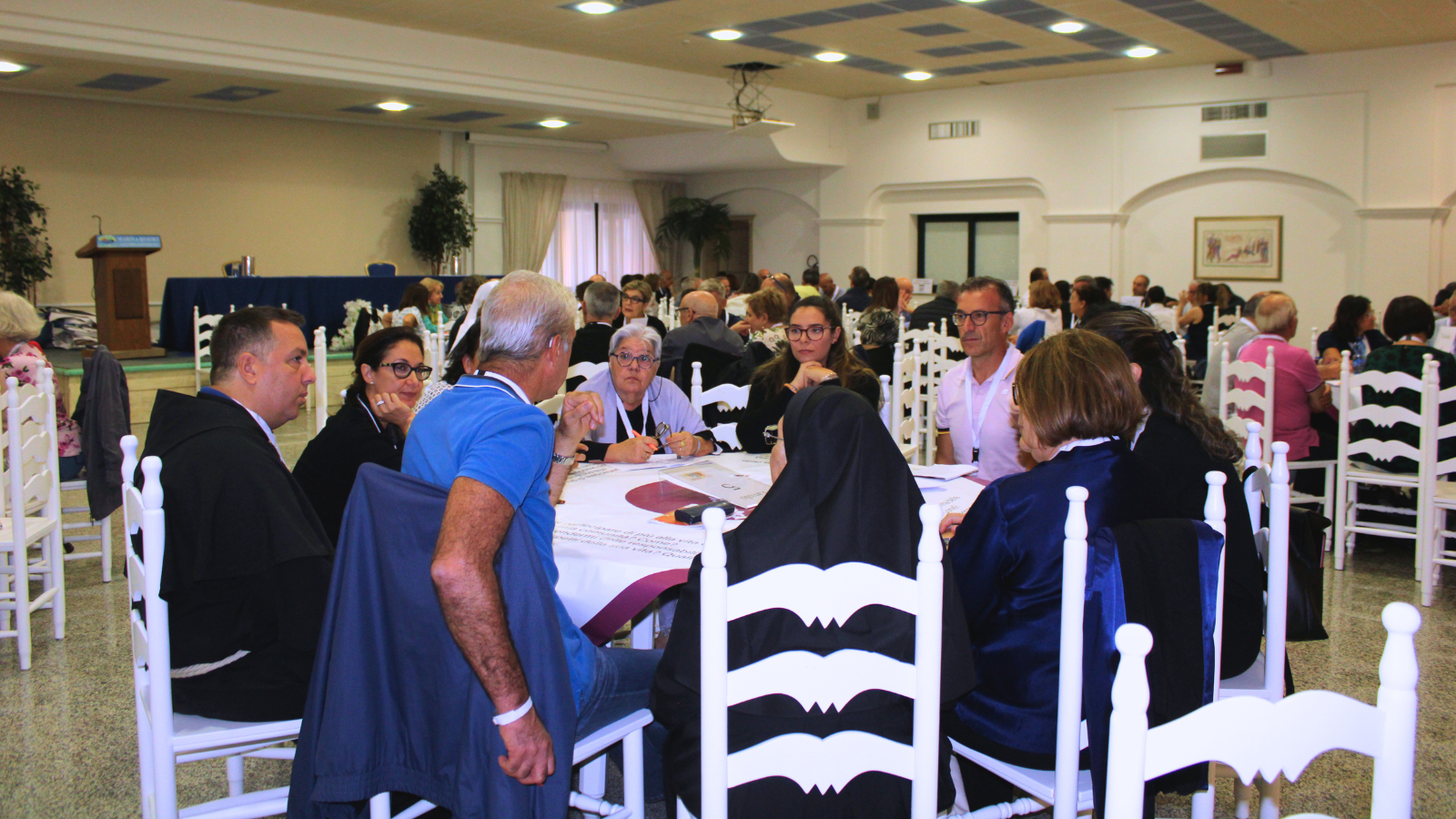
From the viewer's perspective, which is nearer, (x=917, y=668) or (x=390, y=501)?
(x=917, y=668)

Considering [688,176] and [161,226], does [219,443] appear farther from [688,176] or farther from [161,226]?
[688,176]

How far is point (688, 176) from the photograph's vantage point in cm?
1652

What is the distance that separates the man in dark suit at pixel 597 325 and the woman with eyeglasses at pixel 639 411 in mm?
1688

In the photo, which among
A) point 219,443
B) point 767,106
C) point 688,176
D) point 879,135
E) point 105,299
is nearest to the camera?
point 219,443

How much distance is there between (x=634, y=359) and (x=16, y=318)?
9.19ft

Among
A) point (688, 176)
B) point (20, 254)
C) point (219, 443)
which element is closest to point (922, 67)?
point (688, 176)

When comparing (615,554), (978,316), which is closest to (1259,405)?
(978,316)

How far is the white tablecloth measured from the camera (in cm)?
229

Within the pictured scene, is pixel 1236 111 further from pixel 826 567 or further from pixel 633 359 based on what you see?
pixel 826 567

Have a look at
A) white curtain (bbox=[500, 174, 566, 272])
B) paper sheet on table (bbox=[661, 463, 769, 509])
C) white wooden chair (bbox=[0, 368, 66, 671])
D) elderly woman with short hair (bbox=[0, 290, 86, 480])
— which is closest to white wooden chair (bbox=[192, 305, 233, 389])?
elderly woman with short hair (bbox=[0, 290, 86, 480])

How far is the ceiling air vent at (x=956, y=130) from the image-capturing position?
1338 cm

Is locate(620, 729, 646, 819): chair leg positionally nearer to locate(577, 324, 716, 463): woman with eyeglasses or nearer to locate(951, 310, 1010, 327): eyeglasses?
locate(577, 324, 716, 463): woman with eyeglasses

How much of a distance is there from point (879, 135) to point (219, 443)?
13038mm

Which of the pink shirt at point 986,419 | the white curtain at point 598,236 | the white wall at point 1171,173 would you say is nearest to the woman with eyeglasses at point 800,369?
the pink shirt at point 986,419
